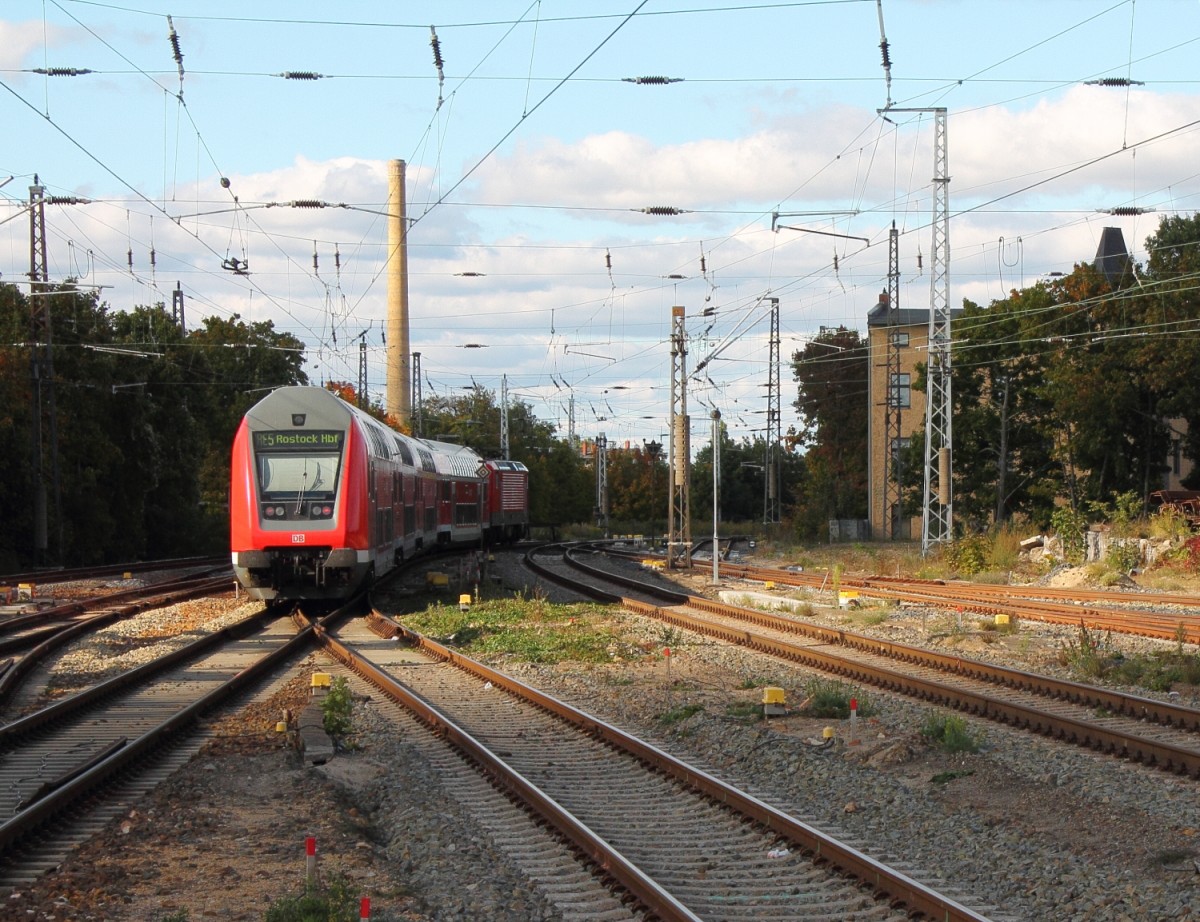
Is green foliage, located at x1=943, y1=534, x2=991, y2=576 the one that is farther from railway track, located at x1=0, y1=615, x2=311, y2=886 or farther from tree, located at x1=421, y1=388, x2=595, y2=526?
tree, located at x1=421, y1=388, x2=595, y2=526

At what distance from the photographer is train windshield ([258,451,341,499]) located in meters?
21.8

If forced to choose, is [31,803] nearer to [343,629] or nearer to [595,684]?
[595,684]

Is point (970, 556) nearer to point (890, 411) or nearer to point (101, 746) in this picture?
point (101, 746)

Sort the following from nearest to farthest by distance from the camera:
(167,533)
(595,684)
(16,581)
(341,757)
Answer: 1. (341,757)
2. (595,684)
3. (16,581)
4. (167,533)

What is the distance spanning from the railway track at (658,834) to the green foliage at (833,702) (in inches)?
89.9

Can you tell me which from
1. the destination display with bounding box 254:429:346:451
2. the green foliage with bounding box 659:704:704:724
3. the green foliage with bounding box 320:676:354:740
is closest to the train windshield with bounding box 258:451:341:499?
the destination display with bounding box 254:429:346:451

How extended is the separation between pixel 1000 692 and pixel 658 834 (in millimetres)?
6519

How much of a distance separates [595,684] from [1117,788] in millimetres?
7041

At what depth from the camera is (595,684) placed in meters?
15.4

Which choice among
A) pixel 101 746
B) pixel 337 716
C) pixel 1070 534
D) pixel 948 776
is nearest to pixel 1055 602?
pixel 1070 534

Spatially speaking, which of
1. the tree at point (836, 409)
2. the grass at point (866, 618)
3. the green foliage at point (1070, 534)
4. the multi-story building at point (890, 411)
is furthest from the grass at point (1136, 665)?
the tree at point (836, 409)

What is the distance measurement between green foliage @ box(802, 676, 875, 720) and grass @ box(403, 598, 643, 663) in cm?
434

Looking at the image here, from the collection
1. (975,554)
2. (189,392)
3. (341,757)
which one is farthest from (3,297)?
(341,757)

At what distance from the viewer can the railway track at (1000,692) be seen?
10.8 m
